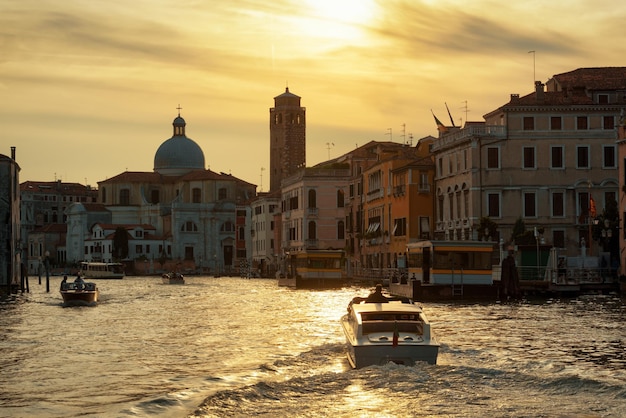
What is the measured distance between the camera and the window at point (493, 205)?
65312 millimetres

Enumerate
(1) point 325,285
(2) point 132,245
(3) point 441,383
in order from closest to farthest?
(3) point 441,383 → (1) point 325,285 → (2) point 132,245

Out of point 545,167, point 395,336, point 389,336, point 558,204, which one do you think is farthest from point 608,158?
point 395,336

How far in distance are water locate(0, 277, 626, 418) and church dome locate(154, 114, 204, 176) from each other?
121195 mm

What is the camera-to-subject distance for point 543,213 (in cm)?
6500

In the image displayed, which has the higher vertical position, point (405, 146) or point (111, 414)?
point (405, 146)

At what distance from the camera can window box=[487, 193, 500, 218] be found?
65312 mm

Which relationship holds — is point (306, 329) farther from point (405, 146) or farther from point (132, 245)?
point (132, 245)

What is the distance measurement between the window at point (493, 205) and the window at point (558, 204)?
9.83 feet

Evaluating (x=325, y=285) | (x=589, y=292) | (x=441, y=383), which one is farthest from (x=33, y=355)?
(x=325, y=285)

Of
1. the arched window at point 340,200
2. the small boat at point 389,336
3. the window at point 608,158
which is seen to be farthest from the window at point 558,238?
→ the small boat at point 389,336

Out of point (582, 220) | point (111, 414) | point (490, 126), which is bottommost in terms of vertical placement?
point (111, 414)

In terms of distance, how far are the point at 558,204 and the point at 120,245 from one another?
8883 centimetres

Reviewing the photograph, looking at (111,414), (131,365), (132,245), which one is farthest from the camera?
(132,245)

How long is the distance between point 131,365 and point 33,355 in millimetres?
3564
